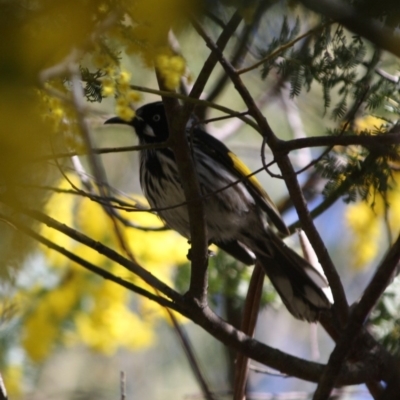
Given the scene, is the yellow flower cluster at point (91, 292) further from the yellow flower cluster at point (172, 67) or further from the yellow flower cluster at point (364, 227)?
the yellow flower cluster at point (172, 67)

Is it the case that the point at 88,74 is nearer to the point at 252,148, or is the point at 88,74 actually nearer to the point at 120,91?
the point at 120,91

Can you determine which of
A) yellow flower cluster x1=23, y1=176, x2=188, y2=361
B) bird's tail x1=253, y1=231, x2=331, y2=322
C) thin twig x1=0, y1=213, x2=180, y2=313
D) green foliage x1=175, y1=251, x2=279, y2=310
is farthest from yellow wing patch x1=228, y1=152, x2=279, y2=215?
thin twig x1=0, y1=213, x2=180, y2=313

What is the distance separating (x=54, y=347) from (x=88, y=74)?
400 cm

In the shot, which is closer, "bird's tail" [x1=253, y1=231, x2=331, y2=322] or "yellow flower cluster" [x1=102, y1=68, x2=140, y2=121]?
"yellow flower cluster" [x1=102, y1=68, x2=140, y2=121]

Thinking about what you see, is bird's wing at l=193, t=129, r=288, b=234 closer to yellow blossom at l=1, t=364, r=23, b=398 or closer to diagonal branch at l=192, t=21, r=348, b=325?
diagonal branch at l=192, t=21, r=348, b=325

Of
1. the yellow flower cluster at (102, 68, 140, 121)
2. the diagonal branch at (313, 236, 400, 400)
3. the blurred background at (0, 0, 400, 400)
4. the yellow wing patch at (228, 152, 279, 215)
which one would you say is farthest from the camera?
the yellow wing patch at (228, 152, 279, 215)

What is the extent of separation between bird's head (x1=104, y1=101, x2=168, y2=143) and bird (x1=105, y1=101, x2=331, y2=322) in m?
0.04

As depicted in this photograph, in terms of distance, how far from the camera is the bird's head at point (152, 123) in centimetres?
536

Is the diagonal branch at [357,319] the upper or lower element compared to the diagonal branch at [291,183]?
lower

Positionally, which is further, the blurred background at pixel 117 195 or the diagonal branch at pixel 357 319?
the diagonal branch at pixel 357 319

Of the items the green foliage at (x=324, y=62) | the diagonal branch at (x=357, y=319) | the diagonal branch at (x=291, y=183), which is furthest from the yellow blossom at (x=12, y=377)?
the diagonal branch at (x=357, y=319)

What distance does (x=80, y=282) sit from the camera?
5.98 metres

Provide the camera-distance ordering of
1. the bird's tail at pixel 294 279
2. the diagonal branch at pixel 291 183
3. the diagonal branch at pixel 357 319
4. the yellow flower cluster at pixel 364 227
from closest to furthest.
→ 1. the diagonal branch at pixel 357 319
2. the diagonal branch at pixel 291 183
3. the bird's tail at pixel 294 279
4. the yellow flower cluster at pixel 364 227

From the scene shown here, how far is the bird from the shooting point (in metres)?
4.80
